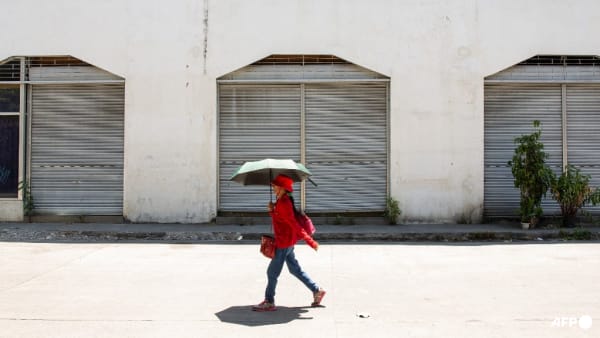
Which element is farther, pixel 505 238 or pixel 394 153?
pixel 394 153

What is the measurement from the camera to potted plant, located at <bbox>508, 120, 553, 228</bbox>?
11.9m

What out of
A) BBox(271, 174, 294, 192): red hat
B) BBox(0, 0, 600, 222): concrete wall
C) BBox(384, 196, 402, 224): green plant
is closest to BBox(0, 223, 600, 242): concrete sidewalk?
BBox(384, 196, 402, 224): green plant

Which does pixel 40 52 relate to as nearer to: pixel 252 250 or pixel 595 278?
pixel 252 250

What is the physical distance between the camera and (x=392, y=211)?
12.6m

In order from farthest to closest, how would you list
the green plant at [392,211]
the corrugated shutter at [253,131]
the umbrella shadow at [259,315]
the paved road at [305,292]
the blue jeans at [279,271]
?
1. the corrugated shutter at [253,131]
2. the green plant at [392,211]
3. the blue jeans at [279,271]
4. the umbrella shadow at [259,315]
5. the paved road at [305,292]

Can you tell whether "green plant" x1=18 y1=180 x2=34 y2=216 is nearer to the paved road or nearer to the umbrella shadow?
the paved road

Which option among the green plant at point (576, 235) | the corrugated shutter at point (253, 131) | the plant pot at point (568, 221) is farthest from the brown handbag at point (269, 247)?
the plant pot at point (568, 221)

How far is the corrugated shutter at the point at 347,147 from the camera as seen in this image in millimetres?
12906

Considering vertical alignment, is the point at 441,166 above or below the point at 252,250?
above

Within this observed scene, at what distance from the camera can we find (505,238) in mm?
11438

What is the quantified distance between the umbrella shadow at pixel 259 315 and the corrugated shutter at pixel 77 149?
752 cm

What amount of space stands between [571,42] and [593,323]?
888 cm

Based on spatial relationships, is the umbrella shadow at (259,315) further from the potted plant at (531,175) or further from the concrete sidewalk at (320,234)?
the potted plant at (531,175)

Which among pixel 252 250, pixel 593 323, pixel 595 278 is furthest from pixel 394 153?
pixel 593 323
